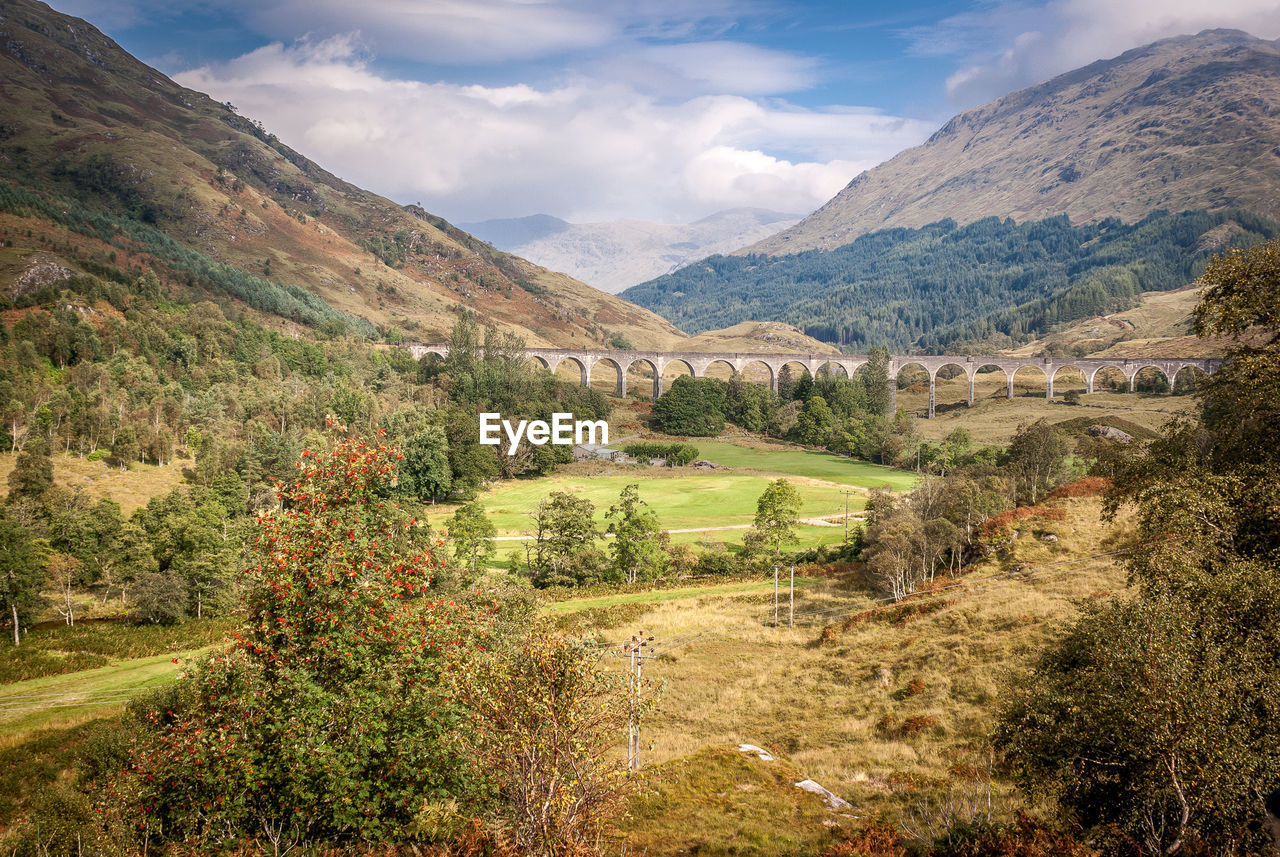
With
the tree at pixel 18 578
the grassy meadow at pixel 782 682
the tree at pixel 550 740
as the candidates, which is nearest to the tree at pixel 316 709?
the tree at pixel 550 740

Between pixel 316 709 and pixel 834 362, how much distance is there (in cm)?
15765

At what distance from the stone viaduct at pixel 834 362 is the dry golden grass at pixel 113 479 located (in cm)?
6712

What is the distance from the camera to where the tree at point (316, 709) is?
10297mm

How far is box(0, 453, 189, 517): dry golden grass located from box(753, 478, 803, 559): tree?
48765mm

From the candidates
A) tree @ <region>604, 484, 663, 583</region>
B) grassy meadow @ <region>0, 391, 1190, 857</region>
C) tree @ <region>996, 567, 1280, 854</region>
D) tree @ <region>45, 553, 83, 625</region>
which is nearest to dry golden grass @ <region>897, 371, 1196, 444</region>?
tree @ <region>604, 484, 663, 583</region>

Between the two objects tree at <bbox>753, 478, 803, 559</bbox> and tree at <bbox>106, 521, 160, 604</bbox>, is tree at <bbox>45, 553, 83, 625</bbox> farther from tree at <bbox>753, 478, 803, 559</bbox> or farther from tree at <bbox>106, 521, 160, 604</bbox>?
tree at <bbox>753, 478, 803, 559</bbox>

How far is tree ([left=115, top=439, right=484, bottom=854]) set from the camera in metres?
10.3

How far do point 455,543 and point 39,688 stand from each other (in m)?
22.8

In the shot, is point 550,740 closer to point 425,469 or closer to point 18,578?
point 18,578

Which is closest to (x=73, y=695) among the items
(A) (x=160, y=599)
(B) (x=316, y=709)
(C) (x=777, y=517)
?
(A) (x=160, y=599)

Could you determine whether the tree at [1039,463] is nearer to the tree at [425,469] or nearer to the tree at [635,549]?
the tree at [635,549]

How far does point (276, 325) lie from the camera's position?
4899 inches

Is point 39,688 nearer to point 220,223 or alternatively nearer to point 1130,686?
point 1130,686

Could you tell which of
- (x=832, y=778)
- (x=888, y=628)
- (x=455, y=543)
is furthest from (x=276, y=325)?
(x=832, y=778)
